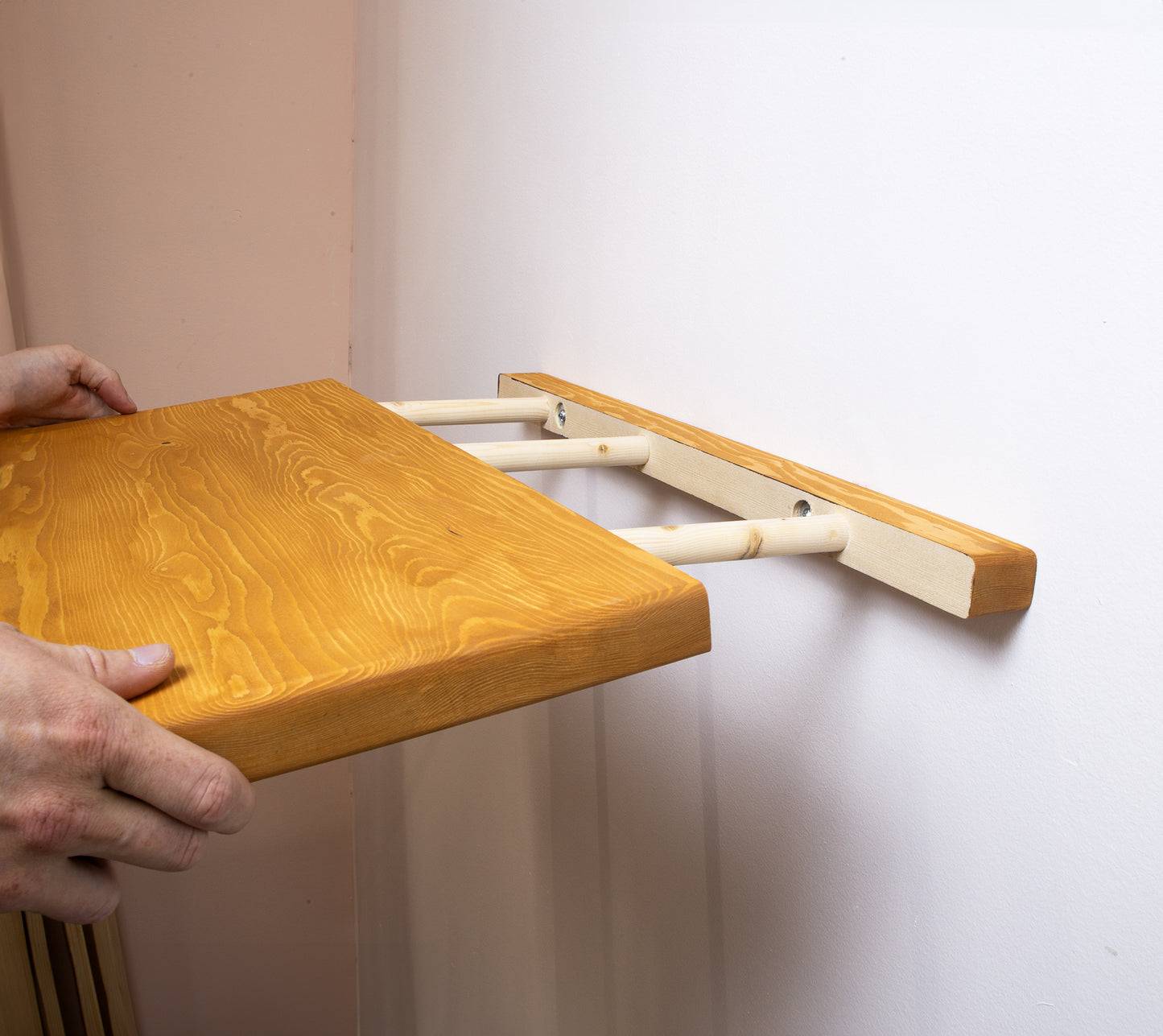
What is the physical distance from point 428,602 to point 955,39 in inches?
18.1

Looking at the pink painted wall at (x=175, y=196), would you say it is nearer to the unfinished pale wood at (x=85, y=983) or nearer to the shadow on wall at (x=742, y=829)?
the unfinished pale wood at (x=85, y=983)

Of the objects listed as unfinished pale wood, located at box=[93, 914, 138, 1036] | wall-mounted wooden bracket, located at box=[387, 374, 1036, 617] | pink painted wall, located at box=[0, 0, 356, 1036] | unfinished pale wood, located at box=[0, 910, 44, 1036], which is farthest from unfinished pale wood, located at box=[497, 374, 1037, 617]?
unfinished pale wood, located at box=[93, 914, 138, 1036]

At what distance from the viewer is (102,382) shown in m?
0.87

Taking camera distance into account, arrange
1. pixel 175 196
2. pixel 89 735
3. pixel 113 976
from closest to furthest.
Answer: pixel 89 735, pixel 175 196, pixel 113 976

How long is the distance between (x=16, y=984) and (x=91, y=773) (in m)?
1.40

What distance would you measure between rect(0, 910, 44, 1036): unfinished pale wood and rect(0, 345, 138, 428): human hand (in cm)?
94

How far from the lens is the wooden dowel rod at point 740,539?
1.85 feet

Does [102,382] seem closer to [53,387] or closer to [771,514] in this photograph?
[53,387]

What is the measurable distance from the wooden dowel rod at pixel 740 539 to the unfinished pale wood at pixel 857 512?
0.7 inches

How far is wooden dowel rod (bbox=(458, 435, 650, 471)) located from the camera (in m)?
0.75

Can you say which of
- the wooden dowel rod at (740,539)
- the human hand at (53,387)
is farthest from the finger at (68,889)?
the human hand at (53,387)

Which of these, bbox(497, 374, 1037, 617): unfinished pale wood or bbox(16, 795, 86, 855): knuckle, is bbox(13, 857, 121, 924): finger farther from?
bbox(497, 374, 1037, 617): unfinished pale wood

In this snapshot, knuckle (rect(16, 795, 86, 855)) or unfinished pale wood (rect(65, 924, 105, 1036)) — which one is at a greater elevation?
knuckle (rect(16, 795, 86, 855))

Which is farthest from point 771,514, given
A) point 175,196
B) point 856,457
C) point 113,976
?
point 113,976
